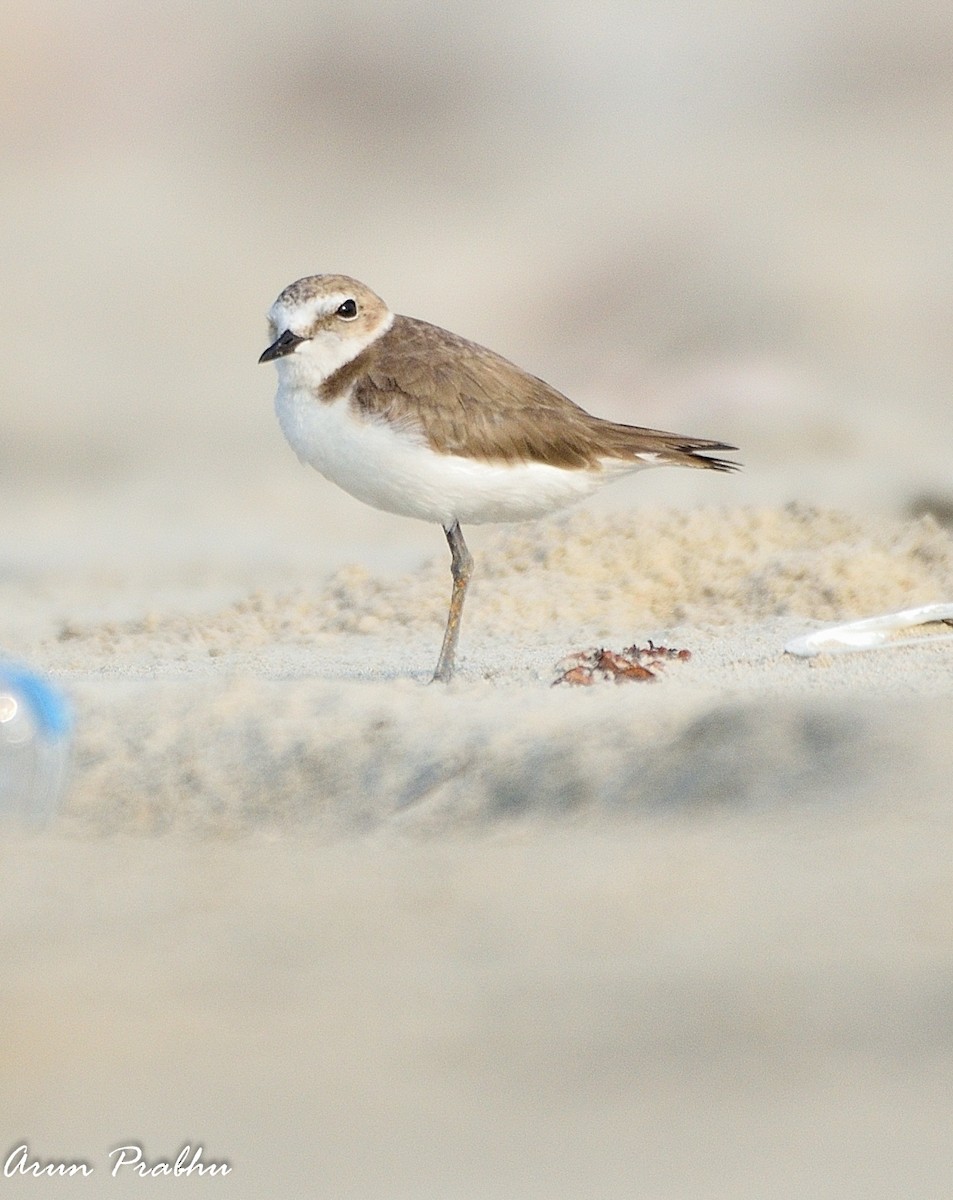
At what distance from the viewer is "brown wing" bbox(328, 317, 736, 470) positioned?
4.30m

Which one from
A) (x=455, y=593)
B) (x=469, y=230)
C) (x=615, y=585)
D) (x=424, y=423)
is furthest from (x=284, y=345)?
(x=469, y=230)

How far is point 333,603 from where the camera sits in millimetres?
6266

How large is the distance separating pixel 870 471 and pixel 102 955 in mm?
5424

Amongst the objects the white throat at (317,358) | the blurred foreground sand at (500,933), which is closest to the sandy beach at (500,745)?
the blurred foreground sand at (500,933)

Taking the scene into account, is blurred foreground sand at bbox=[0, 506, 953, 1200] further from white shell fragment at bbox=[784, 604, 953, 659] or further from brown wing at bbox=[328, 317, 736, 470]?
brown wing at bbox=[328, 317, 736, 470]

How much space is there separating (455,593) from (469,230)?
34.6ft

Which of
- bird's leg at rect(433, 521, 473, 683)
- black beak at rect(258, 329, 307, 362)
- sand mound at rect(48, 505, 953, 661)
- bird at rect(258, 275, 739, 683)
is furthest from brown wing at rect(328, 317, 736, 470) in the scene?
sand mound at rect(48, 505, 953, 661)

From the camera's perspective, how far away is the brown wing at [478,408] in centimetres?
430

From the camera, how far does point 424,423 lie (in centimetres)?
428

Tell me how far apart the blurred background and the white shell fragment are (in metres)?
2.64

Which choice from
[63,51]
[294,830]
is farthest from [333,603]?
[63,51]

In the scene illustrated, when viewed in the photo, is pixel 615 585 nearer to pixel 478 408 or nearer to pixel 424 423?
pixel 478 408

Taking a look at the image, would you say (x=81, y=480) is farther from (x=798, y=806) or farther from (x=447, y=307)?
(x=798, y=806)

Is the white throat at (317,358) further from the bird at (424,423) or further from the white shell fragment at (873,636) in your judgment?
the white shell fragment at (873,636)
